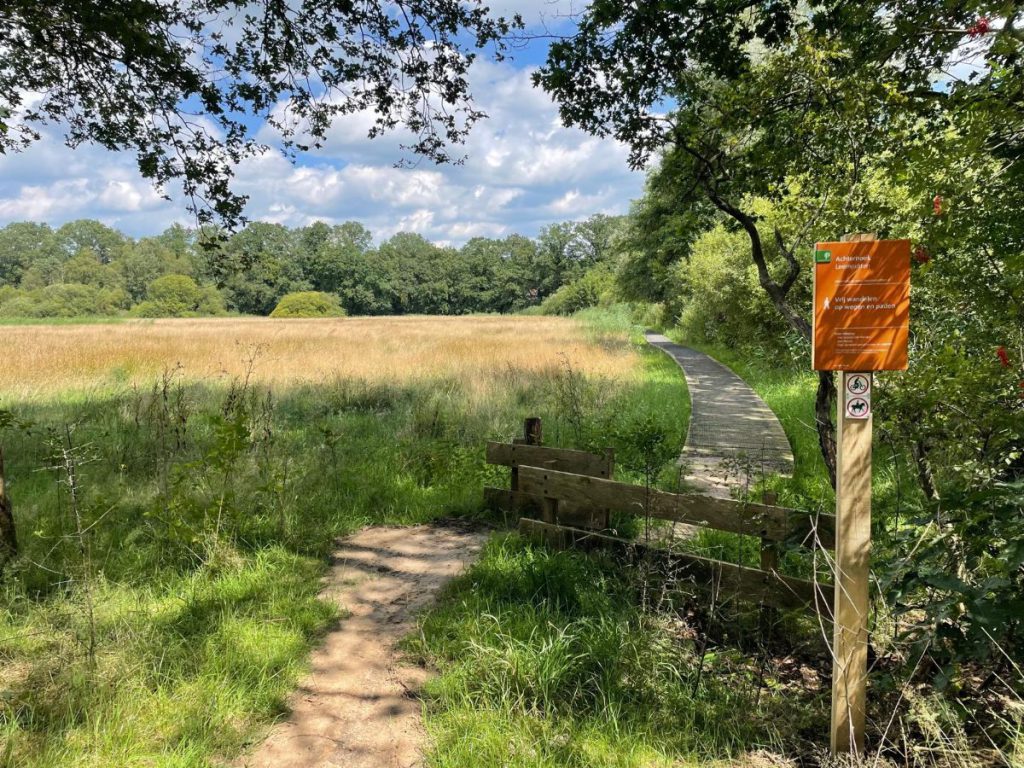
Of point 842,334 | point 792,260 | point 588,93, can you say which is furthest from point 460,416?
point 842,334

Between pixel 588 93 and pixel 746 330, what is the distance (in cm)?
1483

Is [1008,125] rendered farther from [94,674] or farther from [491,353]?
[491,353]

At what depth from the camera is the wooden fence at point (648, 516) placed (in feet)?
10.7

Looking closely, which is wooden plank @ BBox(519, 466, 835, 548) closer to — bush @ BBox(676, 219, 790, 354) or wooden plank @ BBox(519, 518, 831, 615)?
wooden plank @ BBox(519, 518, 831, 615)

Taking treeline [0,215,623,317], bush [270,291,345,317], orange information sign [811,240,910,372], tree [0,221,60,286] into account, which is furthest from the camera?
tree [0,221,60,286]

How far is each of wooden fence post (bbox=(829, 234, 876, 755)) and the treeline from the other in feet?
227

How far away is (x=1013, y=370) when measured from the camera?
318cm

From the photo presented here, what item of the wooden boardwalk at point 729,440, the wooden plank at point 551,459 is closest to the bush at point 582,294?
the wooden boardwalk at point 729,440

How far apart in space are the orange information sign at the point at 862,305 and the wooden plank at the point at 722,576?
130 cm

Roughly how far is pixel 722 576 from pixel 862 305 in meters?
2.09

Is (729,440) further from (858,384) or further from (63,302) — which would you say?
(63,302)

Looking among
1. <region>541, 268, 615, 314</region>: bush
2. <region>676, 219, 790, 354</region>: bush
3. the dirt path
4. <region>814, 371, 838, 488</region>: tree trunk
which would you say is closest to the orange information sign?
<region>814, 371, 838, 488</region>: tree trunk

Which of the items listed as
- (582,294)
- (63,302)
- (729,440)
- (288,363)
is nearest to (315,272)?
(63,302)

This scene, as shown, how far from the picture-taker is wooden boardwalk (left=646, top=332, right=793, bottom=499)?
232 inches
